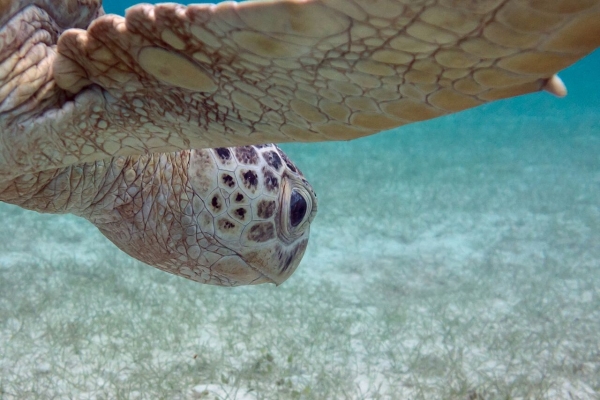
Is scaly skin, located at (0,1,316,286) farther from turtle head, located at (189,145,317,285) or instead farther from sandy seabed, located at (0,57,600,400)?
sandy seabed, located at (0,57,600,400)

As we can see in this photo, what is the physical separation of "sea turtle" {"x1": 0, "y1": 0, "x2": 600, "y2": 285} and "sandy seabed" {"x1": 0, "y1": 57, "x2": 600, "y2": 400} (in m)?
0.98

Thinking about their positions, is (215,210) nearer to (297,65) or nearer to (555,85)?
(297,65)

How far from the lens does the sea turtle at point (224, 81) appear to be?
62 cm

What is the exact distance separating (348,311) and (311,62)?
2.71 m

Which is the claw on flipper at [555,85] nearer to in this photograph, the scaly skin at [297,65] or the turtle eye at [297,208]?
the scaly skin at [297,65]

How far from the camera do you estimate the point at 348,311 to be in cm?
322

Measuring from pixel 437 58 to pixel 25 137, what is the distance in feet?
3.36

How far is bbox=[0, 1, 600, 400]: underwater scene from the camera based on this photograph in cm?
215

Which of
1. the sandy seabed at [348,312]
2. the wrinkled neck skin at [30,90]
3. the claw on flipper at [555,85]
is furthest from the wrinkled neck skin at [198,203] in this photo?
the claw on flipper at [555,85]

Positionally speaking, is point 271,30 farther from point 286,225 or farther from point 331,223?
point 331,223

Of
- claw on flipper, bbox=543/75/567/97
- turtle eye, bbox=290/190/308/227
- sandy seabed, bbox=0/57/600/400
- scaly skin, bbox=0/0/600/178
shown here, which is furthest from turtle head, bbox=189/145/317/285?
claw on flipper, bbox=543/75/567/97

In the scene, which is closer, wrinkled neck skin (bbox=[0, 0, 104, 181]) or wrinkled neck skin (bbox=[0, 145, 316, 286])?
wrinkled neck skin (bbox=[0, 0, 104, 181])

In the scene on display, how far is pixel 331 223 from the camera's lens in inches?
210

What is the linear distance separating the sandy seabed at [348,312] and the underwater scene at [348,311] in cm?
1
